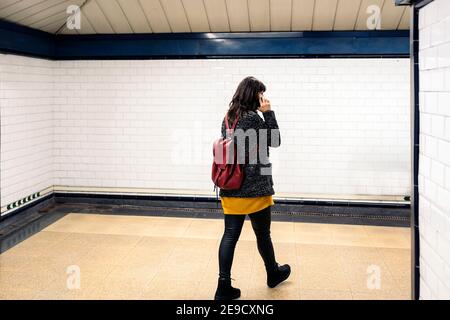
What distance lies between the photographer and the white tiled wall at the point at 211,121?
5668mm

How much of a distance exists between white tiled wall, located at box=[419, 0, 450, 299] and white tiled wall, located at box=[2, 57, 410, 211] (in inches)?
132

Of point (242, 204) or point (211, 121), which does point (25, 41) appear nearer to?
point (211, 121)

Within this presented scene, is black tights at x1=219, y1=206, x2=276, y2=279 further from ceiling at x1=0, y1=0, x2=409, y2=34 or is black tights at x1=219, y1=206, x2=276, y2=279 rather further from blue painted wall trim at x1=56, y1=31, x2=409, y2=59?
blue painted wall trim at x1=56, y1=31, x2=409, y2=59

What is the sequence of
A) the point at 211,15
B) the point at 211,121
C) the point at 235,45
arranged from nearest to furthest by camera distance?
the point at 211,15 < the point at 235,45 < the point at 211,121

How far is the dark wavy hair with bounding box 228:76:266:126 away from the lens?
3.10 metres

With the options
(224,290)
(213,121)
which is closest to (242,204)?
(224,290)

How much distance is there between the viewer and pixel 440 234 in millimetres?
2129

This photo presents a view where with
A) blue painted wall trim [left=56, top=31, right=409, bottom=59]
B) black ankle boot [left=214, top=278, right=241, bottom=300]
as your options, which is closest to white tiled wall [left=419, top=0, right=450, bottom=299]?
black ankle boot [left=214, top=278, right=241, bottom=300]

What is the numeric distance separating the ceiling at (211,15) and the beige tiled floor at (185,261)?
2.36 m

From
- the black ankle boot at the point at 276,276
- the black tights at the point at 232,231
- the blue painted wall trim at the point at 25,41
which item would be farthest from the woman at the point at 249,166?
the blue painted wall trim at the point at 25,41

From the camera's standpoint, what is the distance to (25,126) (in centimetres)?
543

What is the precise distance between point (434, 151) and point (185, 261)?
248 cm
